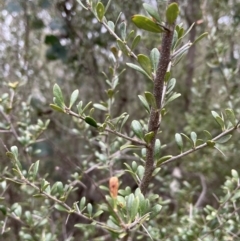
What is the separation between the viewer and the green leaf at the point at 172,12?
1.52 ft

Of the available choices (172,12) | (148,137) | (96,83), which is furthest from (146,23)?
(96,83)

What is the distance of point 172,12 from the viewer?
0.47 meters

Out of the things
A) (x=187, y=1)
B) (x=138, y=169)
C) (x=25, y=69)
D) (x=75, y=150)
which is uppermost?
(x=187, y=1)

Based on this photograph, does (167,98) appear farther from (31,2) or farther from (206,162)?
(31,2)

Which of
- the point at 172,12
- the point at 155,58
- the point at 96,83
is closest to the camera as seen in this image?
the point at 172,12

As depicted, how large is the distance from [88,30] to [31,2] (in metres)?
0.27

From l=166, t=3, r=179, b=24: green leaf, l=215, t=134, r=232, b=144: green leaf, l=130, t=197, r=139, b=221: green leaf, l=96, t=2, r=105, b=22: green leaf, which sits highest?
l=166, t=3, r=179, b=24: green leaf

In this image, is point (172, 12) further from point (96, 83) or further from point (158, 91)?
point (96, 83)

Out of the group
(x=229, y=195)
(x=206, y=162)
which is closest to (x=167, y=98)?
(x=229, y=195)

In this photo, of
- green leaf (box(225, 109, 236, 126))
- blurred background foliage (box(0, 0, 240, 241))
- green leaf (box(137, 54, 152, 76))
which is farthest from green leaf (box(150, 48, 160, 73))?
blurred background foliage (box(0, 0, 240, 241))

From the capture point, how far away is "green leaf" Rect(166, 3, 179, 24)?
0.46 m

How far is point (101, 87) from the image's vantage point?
1844 mm

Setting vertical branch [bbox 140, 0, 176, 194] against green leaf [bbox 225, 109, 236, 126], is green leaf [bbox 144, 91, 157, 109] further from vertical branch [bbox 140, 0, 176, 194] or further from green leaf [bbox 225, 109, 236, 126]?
green leaf [bbox 225, 109, 236, 126]

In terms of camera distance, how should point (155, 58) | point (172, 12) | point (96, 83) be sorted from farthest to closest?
point (96, 83) → point (155, 58) → point (172, 12)
